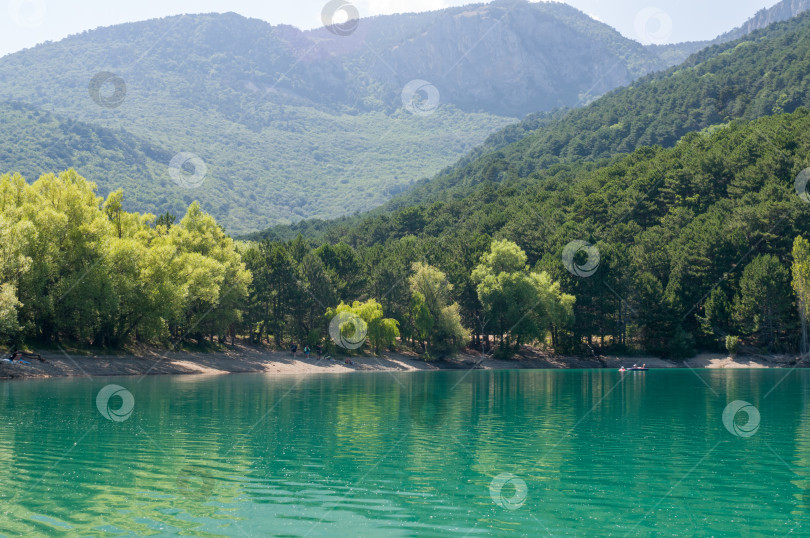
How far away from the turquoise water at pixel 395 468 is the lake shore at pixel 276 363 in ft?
78.4

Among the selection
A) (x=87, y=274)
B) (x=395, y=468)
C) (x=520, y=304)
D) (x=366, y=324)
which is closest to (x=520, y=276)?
(x=520, y=304)

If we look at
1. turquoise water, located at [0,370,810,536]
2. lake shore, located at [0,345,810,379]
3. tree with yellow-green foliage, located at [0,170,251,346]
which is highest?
tree with yellow-green foliage, located at [0,170,251,346]

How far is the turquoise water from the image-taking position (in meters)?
18.8

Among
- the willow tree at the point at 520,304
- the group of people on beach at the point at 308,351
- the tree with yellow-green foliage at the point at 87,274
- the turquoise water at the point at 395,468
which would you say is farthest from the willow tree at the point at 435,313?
the turquoise water at the point at 395,468

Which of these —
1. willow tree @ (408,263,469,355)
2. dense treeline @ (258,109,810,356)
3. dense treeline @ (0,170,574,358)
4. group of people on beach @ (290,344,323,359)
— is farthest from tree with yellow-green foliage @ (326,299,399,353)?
dense treeline @ (258,109,810,356)

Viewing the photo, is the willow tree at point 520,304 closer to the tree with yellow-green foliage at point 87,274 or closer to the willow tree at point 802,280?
the willow tree at point 802,280

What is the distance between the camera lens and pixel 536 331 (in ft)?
367

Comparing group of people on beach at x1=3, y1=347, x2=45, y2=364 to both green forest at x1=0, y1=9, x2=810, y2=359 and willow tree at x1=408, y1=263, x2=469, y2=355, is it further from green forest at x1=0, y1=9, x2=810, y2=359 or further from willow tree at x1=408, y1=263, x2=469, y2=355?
willow tree at x1=408, y1=263, x2=469, y2=355

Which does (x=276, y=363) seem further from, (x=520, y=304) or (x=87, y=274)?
(x=520, y=304)

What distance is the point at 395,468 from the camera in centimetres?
2594

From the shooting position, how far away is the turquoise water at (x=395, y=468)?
18844 millimetres

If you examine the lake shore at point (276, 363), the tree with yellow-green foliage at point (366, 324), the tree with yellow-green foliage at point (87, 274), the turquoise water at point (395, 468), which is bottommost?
the lake shore at point (276, 363)

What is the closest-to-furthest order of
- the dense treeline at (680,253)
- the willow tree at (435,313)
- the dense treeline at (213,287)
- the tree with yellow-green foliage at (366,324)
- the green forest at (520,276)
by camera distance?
the dense treeline at (213,287)
the green forest at (520,276)
the tree with yellow-green foliage at (366,324)
the willow tree at (435,313)
the dense treeline at (680,253)

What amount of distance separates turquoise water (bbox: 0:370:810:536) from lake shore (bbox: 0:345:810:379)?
2390 cm
